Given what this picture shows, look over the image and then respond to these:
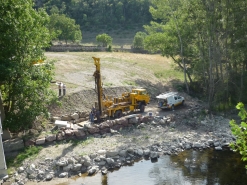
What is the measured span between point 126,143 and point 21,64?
9.63m

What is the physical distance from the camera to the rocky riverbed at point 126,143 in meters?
22.7

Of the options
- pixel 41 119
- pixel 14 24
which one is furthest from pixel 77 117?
pixel 14 24

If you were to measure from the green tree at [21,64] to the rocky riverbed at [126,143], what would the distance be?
312cm

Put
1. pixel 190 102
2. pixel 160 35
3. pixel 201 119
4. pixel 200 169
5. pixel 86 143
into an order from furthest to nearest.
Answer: pixel 160 35, pixel 190 102, pixel 201 119, pixel 86 143, pixel 200 169

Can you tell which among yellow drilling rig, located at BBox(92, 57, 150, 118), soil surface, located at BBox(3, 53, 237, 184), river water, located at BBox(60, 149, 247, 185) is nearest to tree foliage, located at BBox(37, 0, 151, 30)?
soil surface, located at BBox(3, 53, 237, 184)

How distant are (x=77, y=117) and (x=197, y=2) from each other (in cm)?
1600

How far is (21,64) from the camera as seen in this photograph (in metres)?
24.5

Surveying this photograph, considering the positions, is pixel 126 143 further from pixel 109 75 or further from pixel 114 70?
pixel 114 70

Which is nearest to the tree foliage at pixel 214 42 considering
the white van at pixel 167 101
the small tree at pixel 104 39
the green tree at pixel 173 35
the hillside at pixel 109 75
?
the green tree at pixel 173 35

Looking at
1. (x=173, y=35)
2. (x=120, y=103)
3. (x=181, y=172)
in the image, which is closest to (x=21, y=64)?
(x=120, y=103)

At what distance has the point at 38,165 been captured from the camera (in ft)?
75.7

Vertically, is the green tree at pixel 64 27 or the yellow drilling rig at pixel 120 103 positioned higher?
the green tree at pixel 64 27

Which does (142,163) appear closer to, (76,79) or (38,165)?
(38,165)

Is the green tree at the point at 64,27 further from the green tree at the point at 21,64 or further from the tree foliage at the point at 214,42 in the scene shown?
the green tree at the point at 21,64
